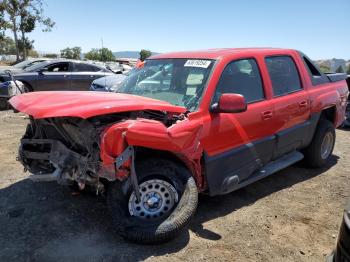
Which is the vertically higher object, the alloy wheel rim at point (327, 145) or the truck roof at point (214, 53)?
the truck roof at point (214, 53)

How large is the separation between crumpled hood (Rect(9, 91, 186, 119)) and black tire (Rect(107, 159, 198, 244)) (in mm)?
550

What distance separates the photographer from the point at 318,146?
591cm

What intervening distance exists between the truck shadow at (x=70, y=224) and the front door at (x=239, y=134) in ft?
1.52

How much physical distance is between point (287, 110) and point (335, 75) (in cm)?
199

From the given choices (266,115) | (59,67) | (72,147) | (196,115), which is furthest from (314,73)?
(59,67)

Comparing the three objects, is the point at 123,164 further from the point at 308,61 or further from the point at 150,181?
the point at 308,61

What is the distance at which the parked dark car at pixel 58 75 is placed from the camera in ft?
39.9

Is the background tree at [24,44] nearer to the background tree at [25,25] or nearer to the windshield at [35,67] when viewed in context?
the background tree at [25,25]

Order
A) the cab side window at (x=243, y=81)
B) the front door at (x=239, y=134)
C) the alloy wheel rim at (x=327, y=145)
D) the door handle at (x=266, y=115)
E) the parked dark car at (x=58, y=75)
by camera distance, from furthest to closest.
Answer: the parked dark car at (x=58, y=75)
the alloy wheel rim at (x=327, y=145)
the door handle at (x=266, y=115)
the cab side window at (x=243, y=81)
the front door at (x=239, y=134)

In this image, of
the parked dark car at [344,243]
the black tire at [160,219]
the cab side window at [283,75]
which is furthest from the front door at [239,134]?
the parked dark car at [344,243]

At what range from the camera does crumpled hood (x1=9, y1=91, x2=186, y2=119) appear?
3305 millimetres

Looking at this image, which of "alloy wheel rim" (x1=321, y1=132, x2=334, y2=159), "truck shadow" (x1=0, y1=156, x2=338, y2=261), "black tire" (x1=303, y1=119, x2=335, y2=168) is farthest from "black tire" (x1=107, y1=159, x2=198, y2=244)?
"alloy wheel rim" (x1=321, y1=132, x2=334, y2=159)

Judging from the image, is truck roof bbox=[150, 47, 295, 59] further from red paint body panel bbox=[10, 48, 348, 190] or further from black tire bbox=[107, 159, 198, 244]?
black tire bbox=[107, 159, 198, 244]

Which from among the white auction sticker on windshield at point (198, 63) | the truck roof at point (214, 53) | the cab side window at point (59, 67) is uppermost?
the truck roof at point (214, 53)
